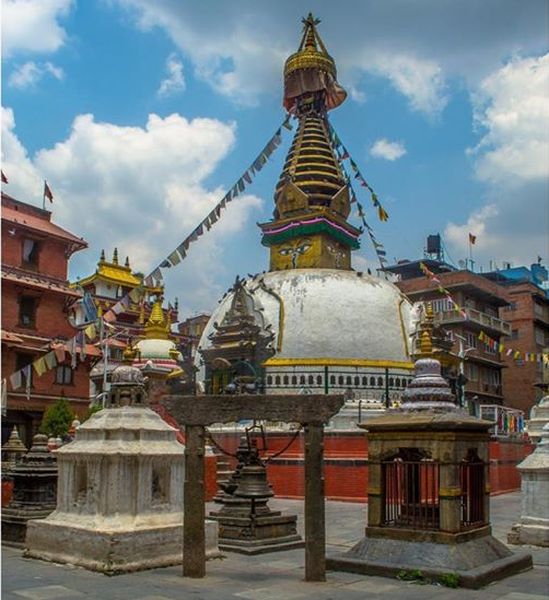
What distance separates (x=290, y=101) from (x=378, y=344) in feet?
54.7

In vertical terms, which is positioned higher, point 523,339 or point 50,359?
point 523,339

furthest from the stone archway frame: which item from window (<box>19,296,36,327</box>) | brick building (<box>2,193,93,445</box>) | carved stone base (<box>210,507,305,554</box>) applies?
window (<box>19,296,36,327</box>)

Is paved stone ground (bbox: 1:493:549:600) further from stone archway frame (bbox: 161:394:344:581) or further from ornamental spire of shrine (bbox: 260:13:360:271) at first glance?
ornamental spire of shrine (bbox: 260:13:360:271)

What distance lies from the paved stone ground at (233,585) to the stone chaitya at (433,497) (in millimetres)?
313

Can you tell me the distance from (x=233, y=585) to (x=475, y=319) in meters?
41.1

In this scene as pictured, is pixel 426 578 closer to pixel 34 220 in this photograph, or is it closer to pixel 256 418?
pixel 256 418

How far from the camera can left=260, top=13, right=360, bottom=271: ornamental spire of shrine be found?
3694cm

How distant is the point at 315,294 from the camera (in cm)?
3300

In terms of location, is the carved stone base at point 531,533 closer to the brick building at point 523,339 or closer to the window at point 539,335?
the brick building at point 523,339

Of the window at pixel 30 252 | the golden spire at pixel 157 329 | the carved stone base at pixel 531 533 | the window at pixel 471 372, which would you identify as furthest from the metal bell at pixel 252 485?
Answer: the window at pixel 471 372

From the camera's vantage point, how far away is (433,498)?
11.6m

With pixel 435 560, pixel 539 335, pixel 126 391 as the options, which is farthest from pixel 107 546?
pixel 539 335

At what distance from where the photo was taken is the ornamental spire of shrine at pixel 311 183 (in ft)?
121

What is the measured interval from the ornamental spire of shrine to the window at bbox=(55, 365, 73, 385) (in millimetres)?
10799
